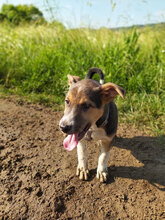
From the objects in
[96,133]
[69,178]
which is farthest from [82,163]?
[96,133]

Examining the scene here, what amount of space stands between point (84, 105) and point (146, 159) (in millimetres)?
1711

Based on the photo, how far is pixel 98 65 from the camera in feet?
18.0

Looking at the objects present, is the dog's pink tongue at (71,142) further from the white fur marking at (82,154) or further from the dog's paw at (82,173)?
the dog's paw at (82,173)

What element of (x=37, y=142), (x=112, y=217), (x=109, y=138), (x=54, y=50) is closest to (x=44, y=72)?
(x=54, y=50)

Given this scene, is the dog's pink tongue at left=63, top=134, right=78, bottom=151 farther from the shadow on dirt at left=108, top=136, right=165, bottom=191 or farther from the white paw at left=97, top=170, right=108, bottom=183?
the shadow on dirt at left=108, top=136, right=165, bottom=191

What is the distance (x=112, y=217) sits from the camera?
2.59 meters

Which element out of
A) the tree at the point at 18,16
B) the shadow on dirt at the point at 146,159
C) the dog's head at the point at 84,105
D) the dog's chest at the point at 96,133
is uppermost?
the tree at the point at 18,16

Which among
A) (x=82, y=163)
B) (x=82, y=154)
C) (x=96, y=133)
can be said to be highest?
(x=96, y=133)

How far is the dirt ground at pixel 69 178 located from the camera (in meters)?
2.65

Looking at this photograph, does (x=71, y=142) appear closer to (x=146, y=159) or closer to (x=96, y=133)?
(x=96, y=133)

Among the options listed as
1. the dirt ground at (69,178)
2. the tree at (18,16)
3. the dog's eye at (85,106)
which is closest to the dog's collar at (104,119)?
the dog's eye at (85,106)

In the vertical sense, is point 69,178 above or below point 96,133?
below

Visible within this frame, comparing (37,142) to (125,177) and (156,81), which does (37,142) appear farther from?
(156,81)

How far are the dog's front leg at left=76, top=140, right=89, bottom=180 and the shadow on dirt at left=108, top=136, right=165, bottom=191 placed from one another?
373 millimetres
